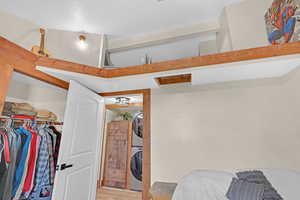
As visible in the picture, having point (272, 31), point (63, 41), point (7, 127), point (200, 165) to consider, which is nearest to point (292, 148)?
point (200, 165)

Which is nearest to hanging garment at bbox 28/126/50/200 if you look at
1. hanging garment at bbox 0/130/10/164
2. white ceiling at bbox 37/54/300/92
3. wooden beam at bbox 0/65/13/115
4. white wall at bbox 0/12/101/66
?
hanging garment at bbox 0/130/10/164

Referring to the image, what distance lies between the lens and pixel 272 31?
54.9 inches

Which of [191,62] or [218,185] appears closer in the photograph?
[218,185]

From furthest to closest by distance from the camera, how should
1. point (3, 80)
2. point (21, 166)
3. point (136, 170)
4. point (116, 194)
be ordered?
point (136, 170) → point (116, 194) → point (21, 166) → point (3, 80)

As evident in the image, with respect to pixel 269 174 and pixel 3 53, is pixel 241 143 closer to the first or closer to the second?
pixel 269 174

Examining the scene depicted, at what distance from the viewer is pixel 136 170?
317 cm

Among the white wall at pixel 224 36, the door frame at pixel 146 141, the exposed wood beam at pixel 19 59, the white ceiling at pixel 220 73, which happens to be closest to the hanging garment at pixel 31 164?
the exposed wood beam at pixel 19 59

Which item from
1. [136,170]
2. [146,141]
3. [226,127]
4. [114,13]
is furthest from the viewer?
[136,170]

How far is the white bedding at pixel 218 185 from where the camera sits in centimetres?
54

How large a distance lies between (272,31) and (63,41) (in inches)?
114

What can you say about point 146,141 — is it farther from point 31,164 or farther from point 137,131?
point 137,131

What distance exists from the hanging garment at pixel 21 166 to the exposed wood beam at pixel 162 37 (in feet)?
6.02

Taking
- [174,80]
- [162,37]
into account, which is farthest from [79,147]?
[162,37]

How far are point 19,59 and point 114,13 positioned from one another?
1.38m
